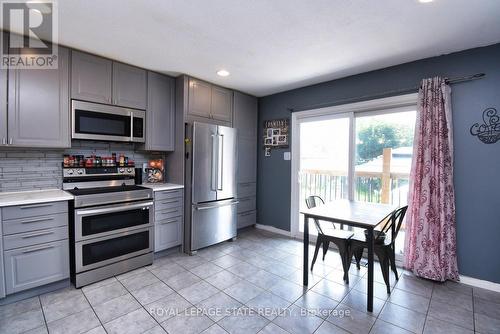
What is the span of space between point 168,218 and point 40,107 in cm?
179

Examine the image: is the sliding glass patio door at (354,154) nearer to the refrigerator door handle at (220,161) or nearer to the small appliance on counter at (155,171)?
the refrigerator door handle at (220,161)

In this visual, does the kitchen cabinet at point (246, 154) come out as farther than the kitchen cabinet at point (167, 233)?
Yes

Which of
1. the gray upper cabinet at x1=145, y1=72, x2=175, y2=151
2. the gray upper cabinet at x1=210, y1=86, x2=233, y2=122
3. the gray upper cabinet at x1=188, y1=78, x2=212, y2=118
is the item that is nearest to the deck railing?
the gray upper cabinet at x1=210, y1=86, x2=233, y2=122

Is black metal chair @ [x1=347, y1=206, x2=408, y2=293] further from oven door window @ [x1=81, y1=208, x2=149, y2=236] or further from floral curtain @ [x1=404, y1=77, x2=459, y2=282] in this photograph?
oven door window @ [x1=81, y1=208, x2=149, y2=236]

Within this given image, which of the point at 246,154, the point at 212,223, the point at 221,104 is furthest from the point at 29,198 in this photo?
the point at 246,154

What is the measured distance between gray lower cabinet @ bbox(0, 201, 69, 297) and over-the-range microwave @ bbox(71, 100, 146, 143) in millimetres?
843

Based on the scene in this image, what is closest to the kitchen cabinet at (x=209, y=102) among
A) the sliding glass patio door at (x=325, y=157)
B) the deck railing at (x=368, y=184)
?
the sliding glass patio door at (x=325, y=157)

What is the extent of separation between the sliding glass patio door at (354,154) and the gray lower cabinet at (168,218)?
1.84 meters

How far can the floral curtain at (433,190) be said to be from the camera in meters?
2.48

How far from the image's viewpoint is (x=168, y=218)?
3.07 m

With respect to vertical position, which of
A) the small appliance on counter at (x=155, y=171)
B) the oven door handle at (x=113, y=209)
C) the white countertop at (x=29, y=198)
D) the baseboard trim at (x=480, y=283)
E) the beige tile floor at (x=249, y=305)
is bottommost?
the beige tile floor at (x=249, y=305)

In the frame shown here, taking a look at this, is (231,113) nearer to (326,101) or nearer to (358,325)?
(326,101)

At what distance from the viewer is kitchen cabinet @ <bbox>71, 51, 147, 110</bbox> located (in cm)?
255

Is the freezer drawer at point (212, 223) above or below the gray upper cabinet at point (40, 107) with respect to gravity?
below
